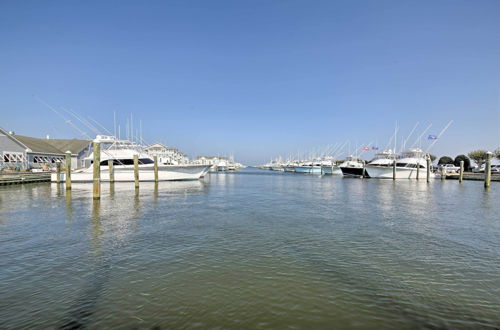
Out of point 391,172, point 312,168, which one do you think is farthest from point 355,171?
point 312,168

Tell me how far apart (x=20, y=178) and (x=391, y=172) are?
219 ft

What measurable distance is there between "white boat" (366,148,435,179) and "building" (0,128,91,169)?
64.1 meters

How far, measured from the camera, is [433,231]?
38.5 feet

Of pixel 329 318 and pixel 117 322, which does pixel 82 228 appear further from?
pixel 329 318

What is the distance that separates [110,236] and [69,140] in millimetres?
56518

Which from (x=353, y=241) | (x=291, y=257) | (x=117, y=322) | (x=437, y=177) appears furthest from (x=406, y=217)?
(x=437, y=177)

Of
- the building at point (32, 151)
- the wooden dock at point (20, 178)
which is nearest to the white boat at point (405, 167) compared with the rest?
the wooden dock at point (20, 178)

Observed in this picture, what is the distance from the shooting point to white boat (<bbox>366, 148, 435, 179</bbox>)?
185ft

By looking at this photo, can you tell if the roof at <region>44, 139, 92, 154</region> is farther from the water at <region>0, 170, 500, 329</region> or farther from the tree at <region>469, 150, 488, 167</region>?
the tree at <region>469, 150, 488, 167</region>

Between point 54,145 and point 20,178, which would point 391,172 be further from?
point 54,145

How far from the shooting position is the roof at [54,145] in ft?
146

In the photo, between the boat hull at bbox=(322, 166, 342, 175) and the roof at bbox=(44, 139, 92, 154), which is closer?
the roof at bbox=(44, 139, 92, 154)

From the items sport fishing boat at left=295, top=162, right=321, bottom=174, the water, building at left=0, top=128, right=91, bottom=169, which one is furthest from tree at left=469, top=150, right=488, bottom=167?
building at left=0, top=128, right=91, bottom=169

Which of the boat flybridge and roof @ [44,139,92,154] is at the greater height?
roof @ [44,139,92,154]
